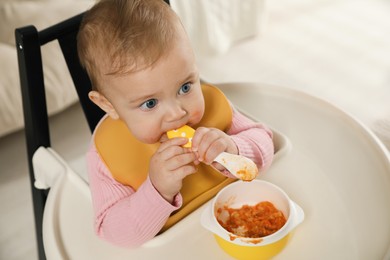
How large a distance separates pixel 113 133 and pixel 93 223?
0.16m

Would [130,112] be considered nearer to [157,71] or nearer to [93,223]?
[157,71]

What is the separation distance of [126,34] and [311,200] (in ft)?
1.36

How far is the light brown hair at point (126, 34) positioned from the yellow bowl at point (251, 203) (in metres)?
0.25

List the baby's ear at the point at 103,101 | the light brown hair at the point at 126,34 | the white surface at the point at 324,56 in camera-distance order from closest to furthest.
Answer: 1. the light brown hair at the point at 126,34
2. the baby's ear at the point at 103,101
3. the white surface at the point at 324,56

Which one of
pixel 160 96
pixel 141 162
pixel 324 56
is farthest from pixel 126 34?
pixel 324 56

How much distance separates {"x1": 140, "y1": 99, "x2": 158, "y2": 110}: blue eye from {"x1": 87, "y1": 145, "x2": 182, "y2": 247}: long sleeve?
115mm

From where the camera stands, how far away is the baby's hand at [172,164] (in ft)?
2.35

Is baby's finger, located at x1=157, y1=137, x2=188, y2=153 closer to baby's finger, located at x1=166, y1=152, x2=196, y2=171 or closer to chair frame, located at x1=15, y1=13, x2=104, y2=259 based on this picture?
baby's finger, located at x1=166, y1=152, x2=196, y2=171

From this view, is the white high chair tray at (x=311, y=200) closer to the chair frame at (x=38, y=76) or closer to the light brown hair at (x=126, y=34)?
the chair frame at (x=38, y=76)

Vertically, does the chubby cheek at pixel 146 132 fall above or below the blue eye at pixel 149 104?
below

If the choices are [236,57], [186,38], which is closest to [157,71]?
[186,38]

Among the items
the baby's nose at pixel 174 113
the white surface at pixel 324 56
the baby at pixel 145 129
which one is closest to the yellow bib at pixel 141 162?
the baby at pixel 145 129

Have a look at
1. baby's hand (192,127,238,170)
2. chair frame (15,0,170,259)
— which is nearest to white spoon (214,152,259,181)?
baby's hand (192,127,238,170)

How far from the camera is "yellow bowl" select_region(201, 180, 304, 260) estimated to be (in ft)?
2.31
